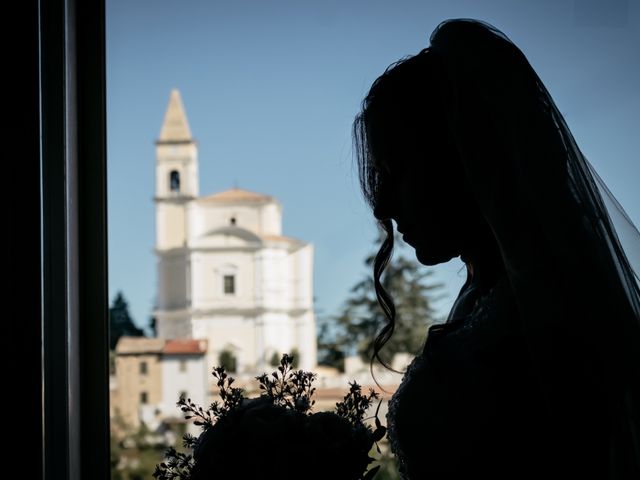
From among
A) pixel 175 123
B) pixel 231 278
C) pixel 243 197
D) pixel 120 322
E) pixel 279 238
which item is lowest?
pixel 120 322

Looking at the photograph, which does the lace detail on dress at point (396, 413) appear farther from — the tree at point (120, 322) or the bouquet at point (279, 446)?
the tree at point (120, 322)

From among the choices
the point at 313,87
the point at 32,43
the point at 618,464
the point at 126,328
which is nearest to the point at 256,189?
the point at 313,87

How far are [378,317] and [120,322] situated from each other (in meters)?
0.71

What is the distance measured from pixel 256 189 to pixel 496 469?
160cm

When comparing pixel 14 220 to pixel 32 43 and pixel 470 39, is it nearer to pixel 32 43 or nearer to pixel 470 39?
pixel 32 43

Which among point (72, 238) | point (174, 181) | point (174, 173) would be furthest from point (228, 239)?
point (72, 238)

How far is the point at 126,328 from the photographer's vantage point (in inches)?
72.3

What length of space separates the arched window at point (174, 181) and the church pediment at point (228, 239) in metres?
0.20

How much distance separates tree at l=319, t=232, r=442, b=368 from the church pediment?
539 mm

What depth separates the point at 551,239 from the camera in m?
Result: 0.74

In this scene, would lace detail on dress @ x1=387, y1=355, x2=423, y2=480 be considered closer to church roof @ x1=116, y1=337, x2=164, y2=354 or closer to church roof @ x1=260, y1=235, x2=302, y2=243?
church roof @ x1=116, y1=337, x2=164, y2=354

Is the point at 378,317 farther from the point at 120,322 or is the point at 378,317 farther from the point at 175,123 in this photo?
the point at 175,123

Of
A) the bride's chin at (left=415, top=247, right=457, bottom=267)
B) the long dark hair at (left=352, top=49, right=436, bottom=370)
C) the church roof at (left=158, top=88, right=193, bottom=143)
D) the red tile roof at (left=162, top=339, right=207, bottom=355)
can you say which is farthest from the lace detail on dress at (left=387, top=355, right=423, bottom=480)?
the church roof at (left=158, top=88, right=193, bottom=143)

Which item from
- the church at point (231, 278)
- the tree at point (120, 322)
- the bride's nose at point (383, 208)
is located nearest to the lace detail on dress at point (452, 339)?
the bride's nose at point (383, 208)
